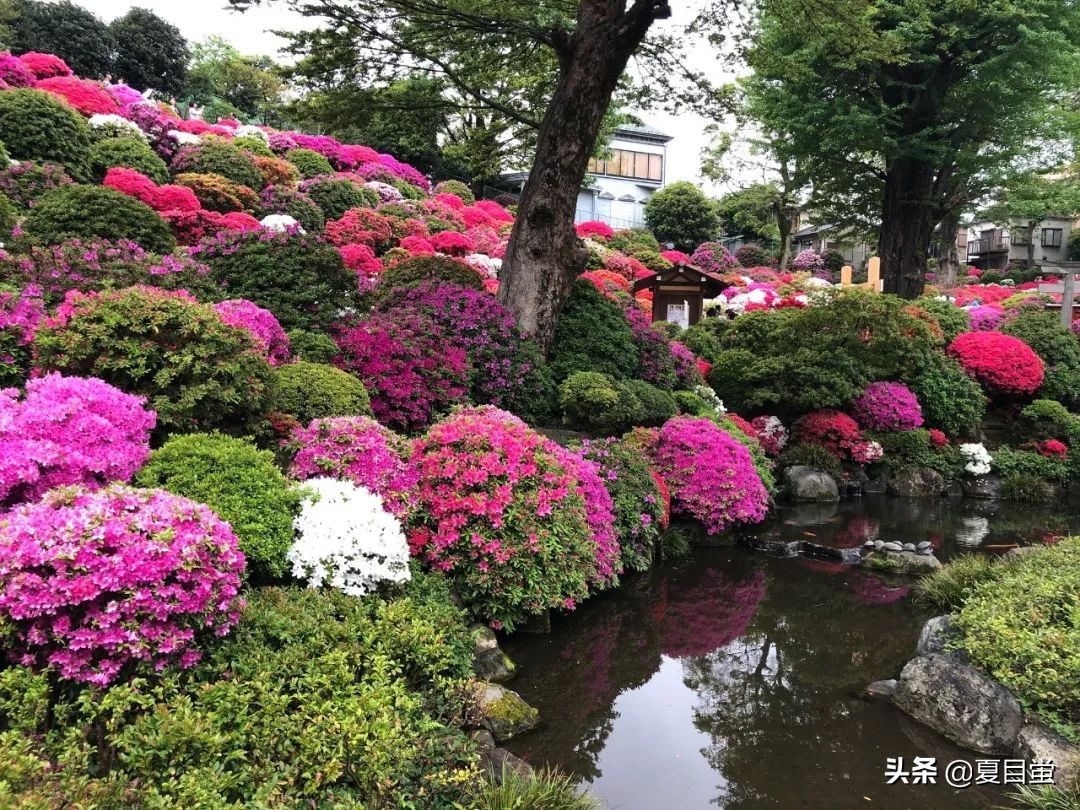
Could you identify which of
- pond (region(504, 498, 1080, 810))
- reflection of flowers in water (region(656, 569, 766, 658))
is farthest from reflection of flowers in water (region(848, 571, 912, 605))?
reflection of flowers in water (region(656, 569, 766, 658))

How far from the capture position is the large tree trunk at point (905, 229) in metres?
16.4

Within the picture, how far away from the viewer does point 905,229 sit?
16656mm

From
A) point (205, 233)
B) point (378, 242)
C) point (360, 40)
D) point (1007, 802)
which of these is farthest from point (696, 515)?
point (378, 242)

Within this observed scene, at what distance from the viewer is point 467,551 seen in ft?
16.2

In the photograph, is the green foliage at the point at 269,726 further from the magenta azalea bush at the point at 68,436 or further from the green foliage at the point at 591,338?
the green foliage at the point at 591,338

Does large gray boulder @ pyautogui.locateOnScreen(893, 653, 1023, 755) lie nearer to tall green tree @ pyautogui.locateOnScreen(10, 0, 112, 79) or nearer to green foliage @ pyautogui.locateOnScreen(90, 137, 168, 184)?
green foliage @ pyautogui.locateOnScreen(90, 137, 168, 184)

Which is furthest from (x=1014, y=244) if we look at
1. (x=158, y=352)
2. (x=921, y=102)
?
(x=158, y=352)

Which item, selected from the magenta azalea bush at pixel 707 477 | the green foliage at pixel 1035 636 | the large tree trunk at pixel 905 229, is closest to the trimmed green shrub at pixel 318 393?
the magenta azalea bush at pixel 707 477

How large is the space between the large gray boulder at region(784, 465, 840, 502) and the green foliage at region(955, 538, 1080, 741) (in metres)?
5.49

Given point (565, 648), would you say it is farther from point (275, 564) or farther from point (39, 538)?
point (39, 538)

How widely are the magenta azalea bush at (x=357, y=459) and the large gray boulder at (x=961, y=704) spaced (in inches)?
145

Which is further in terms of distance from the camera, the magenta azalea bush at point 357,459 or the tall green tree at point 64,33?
the tall green tree at point 64,33

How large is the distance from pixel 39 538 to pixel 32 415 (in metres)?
1.32

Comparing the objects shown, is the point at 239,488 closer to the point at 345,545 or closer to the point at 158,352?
the point at 345,545
